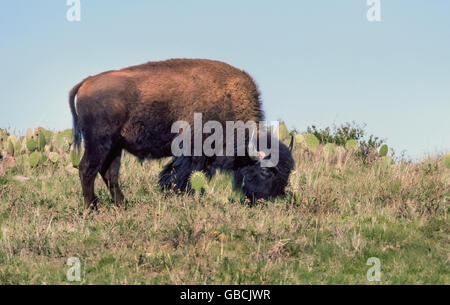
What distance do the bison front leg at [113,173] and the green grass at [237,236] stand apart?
0.60ft

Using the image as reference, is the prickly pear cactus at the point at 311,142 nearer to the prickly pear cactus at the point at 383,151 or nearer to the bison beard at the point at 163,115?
the prickly pear cactus at the point at 383,151

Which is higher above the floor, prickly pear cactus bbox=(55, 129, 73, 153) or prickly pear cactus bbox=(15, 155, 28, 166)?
prickly pear cactus bbox=(55, 129, 73, 153)

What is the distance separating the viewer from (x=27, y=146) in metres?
11.4

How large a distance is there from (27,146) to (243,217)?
22.7 ft

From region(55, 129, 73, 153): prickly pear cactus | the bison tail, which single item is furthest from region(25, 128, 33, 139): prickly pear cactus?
the bison tail

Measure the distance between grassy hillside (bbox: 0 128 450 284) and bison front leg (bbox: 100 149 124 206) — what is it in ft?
0.69

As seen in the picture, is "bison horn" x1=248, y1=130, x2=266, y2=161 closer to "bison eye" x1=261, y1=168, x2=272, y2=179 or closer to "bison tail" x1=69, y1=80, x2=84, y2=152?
"bison eye" x1=261, y1=168, x2=272, y2=179

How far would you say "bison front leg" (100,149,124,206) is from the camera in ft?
24.5

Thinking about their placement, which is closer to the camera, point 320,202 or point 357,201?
point 320,202

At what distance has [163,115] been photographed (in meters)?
7.34

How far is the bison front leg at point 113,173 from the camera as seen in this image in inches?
295
